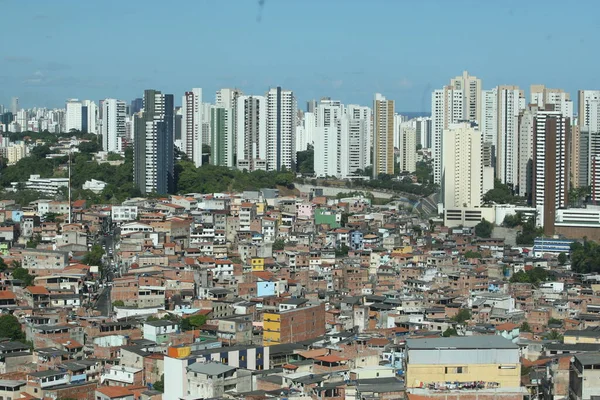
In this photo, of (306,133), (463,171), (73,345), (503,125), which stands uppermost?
(306,133)

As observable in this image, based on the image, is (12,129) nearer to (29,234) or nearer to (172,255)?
(29,234)

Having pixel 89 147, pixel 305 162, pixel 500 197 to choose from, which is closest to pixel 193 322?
pixel 500 197

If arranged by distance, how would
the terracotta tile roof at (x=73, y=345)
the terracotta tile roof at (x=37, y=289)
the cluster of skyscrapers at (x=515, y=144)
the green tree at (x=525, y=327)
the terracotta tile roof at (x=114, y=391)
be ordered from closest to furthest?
the terracotta tile roof at (x=114, y=391)
the terracotta tile roof at (x=73, y=345)
the green tree at (x=525, y=327)
the terracotta tile roof at (x=37, y=289)
the cluster of skyscrapers at (x=515, y=144)

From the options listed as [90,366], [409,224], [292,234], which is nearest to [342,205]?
[409,224]

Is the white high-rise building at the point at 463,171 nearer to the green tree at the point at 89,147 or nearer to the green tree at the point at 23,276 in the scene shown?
the green tree at the point at 89,147

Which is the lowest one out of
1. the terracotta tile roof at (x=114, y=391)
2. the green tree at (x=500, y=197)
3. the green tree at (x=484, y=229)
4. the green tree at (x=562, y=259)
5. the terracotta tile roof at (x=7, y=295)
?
the terracotta tile roof at (x=114, y=391)

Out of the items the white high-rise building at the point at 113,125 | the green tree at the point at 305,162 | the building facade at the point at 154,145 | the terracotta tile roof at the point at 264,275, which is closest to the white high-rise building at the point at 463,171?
the building facade at the point at 154,145

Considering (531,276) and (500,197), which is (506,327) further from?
(500,197)
